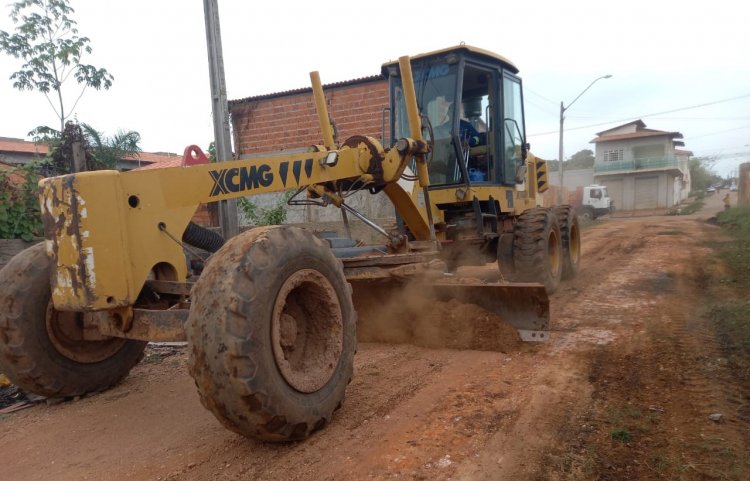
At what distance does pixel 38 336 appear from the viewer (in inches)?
150

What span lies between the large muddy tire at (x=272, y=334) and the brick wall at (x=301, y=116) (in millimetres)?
8469

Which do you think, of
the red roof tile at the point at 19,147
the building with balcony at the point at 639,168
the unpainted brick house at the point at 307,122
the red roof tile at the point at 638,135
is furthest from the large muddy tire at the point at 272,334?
the red roof tile at the point at 638,135

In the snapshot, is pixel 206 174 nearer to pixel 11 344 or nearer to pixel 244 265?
pixel 244 265

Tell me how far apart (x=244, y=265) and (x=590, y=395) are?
2.60m

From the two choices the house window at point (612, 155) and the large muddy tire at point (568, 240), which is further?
the house window at point (612, 155)

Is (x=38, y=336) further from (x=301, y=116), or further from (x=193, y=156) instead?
(x=301, y=116)

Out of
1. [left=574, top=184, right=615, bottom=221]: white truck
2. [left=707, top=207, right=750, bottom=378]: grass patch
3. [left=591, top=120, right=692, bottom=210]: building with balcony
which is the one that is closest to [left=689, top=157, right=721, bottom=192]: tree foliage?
[left=591, top=120, right=692, bottom=210]: building with balcony

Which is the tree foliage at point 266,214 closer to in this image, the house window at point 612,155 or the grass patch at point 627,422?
the grass patch at point 627,422

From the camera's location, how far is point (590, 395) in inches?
151

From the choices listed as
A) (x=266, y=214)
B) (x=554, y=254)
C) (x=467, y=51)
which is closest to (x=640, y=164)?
(x=266, y=214)

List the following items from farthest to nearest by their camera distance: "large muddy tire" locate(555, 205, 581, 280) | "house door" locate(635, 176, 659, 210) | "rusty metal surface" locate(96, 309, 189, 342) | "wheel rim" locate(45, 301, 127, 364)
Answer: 1. "house door" locate(635, 176, 659, 210)
2. "large muddy tire" locate(555, 205, 581, 280)
3. "wheel rim" locate(45, 301, 127, 364)
4. "rusty metal surface" locate(96, 309, 189, 342)

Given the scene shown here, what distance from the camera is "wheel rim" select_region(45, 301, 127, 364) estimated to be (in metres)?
3.88

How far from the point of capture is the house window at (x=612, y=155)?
5141cm

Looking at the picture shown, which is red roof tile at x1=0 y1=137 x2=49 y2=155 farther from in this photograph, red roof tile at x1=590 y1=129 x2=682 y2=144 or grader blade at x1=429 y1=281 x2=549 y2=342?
red roof tile at x1=590 y1=129 x2=682 y2=144
